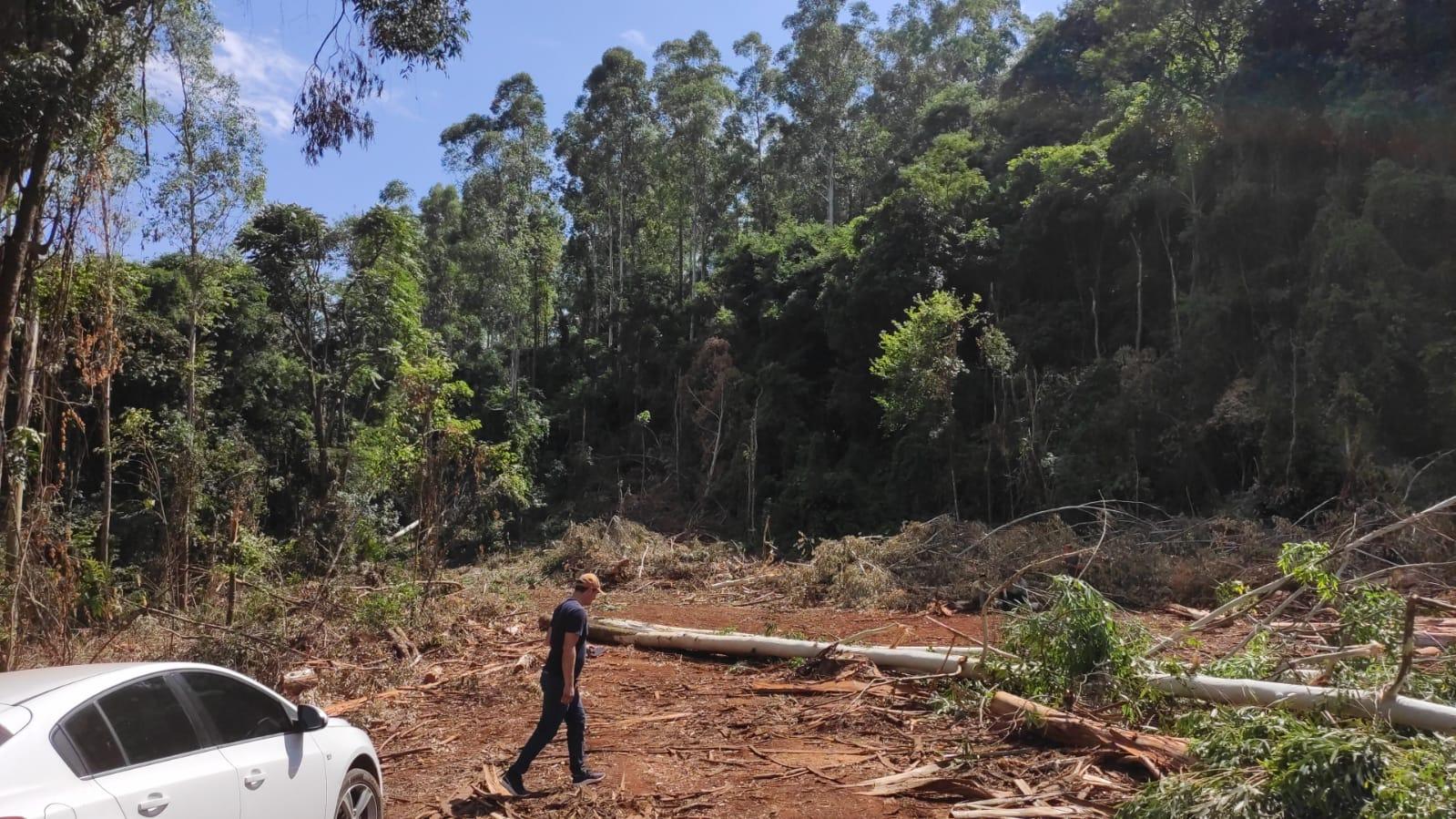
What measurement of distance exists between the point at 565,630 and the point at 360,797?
5.31ft

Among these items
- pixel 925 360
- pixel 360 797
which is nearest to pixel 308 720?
pixel 360 797

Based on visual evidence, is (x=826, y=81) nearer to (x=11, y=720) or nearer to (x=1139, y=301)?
(x=1139, y=301)

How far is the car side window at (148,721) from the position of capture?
12.7 ft

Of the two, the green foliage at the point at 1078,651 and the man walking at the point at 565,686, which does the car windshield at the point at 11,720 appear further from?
the green foliage at the point at 1078,651

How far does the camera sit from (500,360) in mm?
46500

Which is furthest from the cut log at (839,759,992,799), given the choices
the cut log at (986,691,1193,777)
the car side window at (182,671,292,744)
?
the car side window at (182,671,292,744)

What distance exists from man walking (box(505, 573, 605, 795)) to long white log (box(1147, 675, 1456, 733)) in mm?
4273

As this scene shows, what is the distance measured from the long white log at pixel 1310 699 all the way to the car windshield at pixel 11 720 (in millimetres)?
6694

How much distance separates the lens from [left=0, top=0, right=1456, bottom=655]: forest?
12.8m

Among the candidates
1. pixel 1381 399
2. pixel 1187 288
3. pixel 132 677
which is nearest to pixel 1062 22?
pixel 1187 288

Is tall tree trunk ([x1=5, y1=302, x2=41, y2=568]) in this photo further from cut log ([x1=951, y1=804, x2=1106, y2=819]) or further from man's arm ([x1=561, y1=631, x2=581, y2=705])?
cut log ([x1=951, y1=804, x2=1106, y2=819])

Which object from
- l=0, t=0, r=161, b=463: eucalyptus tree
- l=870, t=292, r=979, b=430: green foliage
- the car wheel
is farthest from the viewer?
l=870, t=292, r=979, b=430: green foliage

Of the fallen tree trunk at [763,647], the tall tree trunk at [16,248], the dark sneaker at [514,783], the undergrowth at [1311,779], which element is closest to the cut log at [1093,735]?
the undergrowth at [1311,779]

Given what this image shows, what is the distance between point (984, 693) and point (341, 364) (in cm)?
2516
